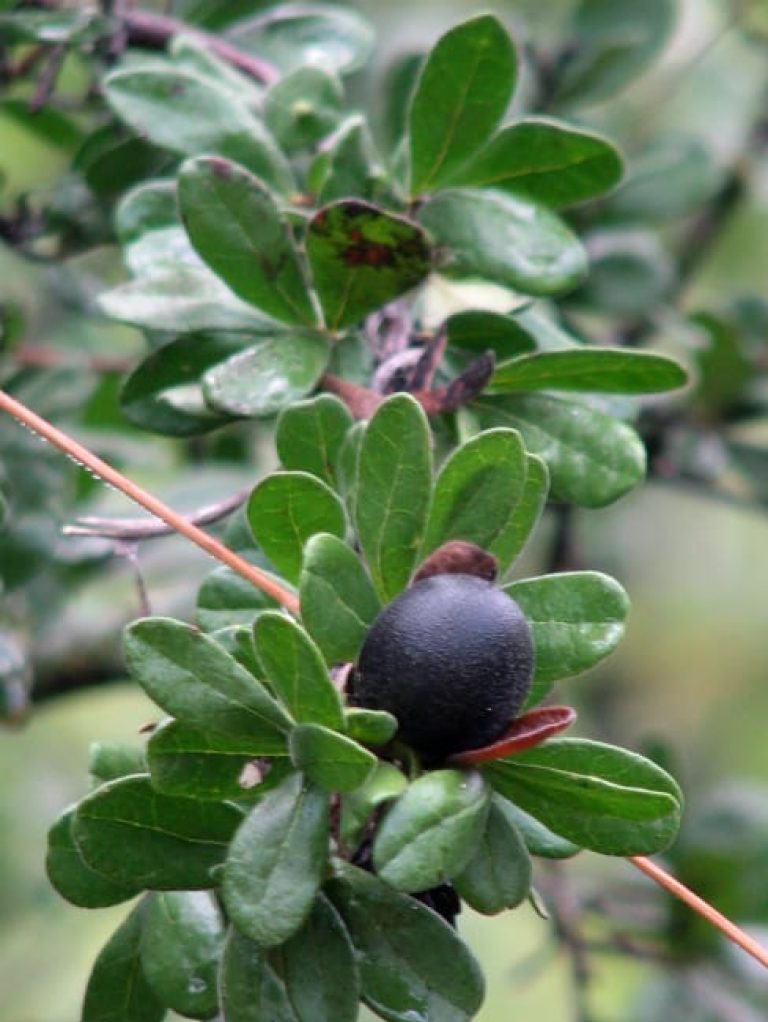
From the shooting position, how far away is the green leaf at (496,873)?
1.97ft

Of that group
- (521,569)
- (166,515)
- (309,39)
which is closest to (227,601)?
(166,515)

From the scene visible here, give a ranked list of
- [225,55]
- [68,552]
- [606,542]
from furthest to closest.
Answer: [606,542], [68,552], [225,55]

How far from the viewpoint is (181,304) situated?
79 cm

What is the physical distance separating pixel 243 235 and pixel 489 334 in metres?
0.15

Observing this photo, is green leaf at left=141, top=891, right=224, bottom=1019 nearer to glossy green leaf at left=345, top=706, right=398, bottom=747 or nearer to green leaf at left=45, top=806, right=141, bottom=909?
green leaf at left=45, top=806, right=141, bottom=909

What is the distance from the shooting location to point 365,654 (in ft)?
1.94

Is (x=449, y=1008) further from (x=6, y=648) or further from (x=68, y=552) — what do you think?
(x=68, y=552)

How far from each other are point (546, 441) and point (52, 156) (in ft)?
4.37

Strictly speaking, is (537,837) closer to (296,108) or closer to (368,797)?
(368,797)

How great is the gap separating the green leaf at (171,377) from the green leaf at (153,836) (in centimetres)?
26

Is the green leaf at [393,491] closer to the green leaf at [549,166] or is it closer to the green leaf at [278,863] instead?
the green leaf at [278,863]

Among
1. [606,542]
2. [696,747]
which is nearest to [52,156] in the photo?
[606,542]

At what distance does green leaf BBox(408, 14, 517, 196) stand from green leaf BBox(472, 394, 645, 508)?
0.15 m

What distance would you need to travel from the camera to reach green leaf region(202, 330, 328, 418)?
73cm
